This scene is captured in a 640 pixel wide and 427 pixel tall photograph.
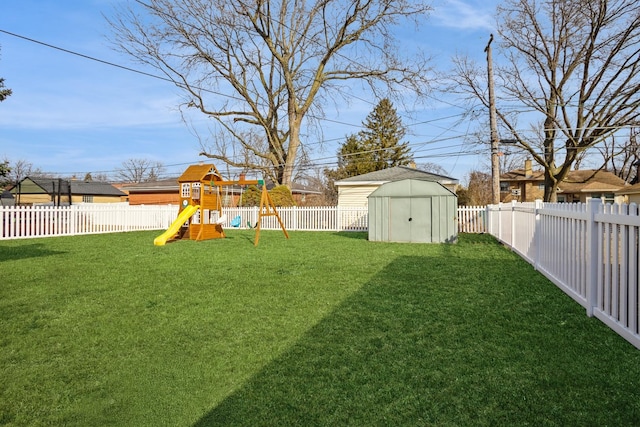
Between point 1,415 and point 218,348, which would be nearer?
point 1,415

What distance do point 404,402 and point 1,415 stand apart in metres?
2.35

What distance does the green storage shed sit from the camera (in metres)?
12.8

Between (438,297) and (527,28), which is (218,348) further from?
(527,28)

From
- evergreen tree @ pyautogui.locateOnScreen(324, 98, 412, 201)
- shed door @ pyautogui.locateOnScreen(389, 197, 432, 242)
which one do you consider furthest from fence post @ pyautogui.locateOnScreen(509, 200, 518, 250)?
evergreen tree @ pyautogui.locateOnScreen(324, 98, 412, 201)

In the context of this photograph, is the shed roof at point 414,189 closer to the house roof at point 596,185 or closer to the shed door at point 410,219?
the shed door at point 410,219

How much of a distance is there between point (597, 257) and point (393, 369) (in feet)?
8.23

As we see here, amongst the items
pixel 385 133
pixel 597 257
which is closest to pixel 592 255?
pixel 597 257

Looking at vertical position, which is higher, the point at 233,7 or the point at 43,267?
the point at 233,7

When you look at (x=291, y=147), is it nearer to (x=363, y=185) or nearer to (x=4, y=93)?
(x=363, y=185)

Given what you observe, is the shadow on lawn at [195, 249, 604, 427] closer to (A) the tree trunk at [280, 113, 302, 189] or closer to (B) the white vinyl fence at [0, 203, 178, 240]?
(B) the white vinyl fence at [0, 203, 178, 240]

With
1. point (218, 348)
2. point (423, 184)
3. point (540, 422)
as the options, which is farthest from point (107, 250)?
point (540, 422)

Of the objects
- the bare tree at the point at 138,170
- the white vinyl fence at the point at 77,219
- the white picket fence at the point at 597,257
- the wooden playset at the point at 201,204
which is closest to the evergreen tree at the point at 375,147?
the white vinyl fence at the point at 77,219

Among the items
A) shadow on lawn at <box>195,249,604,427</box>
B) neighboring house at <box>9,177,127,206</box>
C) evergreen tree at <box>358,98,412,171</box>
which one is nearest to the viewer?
shadow on lawn at <box>195,249,604,427</box>

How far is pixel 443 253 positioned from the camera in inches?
384
